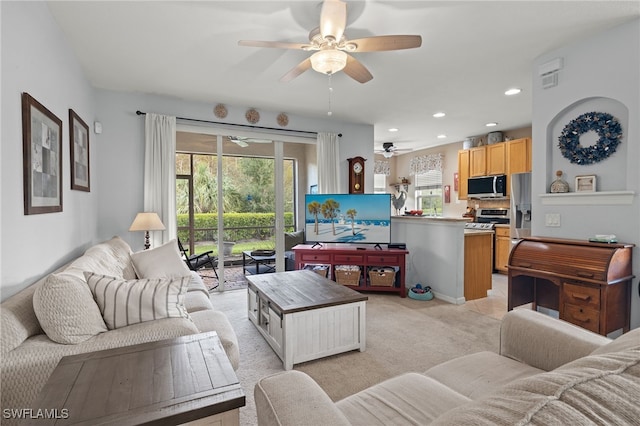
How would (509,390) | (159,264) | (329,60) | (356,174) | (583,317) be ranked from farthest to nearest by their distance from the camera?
(356,174), (159,264), (583,317), (329,60), (509,390)

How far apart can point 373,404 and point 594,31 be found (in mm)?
3162

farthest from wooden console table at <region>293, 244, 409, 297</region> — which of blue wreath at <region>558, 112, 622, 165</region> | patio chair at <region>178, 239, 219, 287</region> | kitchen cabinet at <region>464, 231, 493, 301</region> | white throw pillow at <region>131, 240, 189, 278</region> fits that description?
blue wreath at <region>558, 112, 622, 165</region>

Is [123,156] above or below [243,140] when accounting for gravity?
below

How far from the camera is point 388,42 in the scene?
203 centimetres

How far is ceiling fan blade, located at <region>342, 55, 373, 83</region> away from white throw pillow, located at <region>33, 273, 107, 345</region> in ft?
7.28

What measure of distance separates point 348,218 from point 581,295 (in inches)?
108

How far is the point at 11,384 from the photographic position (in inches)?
47.1

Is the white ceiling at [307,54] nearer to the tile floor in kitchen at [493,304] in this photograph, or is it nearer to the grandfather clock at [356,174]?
the grandfather clock at [356,174]

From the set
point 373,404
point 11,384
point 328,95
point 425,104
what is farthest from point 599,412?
point 425,104

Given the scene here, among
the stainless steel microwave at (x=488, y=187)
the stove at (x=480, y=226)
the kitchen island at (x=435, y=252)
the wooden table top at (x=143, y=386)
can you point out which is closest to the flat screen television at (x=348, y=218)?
the kitchen island at (x=435, y=252)

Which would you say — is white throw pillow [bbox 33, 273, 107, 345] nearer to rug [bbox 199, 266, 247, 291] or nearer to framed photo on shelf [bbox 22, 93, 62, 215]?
framed photo on shelf [bbox 22, 93, 62, 215]

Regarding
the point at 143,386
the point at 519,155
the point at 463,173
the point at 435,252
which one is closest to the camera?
the point at 143,386

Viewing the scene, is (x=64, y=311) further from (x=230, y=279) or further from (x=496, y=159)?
(x=496, y=159)

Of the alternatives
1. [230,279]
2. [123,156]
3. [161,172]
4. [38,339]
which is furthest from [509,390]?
[230,279]
